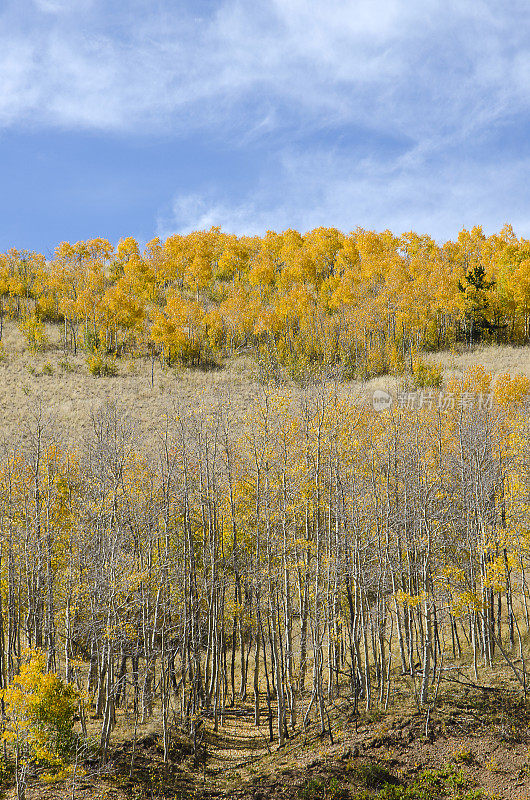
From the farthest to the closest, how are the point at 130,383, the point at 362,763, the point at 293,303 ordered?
the point at 293,303 < the point at 130,383 < the point at 362,763

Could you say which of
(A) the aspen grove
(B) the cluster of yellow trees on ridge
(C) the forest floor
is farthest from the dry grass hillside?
(C) the forest floor

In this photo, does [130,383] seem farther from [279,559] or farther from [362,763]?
[362,763]

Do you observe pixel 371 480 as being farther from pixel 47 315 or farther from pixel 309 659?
pixel 47 315

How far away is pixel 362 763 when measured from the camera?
59.7 feet

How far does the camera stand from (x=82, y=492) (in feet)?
95.3

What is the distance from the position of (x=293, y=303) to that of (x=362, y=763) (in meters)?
53.1

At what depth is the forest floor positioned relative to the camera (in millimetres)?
17125

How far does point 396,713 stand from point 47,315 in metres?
70.2

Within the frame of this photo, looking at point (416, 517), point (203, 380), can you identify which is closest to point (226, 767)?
point (416, 517)

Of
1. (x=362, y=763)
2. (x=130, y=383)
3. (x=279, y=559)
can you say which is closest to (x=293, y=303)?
(x=130, y=383)

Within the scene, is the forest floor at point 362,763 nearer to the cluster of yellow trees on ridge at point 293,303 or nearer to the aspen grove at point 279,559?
the aspen grove at point 279,559

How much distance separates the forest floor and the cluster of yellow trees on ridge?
39.6m

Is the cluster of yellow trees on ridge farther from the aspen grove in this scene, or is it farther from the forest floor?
the forest floor

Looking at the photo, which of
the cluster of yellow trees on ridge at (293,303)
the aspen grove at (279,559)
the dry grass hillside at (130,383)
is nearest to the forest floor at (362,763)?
the aspen grove at (279,559)
